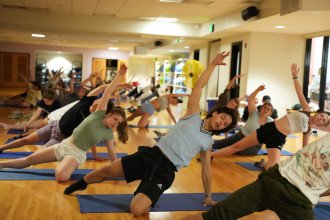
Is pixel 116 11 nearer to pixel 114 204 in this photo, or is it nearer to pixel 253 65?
pixel 253 65

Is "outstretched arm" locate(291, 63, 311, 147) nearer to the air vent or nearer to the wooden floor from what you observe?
the wooden floor

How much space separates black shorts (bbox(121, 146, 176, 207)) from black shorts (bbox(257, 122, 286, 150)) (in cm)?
158

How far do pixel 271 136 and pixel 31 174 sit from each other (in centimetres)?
255

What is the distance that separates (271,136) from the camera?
4676 millimetres

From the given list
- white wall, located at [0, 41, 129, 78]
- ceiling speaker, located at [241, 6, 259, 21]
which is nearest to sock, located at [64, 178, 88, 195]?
ceiling speaker, located at [241, 6, 259, 21]

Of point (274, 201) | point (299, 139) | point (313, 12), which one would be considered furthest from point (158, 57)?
point (274, 201)

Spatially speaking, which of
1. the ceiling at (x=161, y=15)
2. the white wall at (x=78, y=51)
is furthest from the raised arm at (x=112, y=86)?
the white wall at (x=78, y=51)

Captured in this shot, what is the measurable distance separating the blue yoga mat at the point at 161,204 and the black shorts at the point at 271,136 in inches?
34.4

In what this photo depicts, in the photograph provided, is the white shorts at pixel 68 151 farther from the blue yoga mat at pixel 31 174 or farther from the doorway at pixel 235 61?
the doorway at pixel 235 61

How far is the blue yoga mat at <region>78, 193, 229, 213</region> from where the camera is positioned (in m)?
3.54

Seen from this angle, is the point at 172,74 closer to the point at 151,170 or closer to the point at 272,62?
the point at 272,62

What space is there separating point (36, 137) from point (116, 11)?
18.8ft

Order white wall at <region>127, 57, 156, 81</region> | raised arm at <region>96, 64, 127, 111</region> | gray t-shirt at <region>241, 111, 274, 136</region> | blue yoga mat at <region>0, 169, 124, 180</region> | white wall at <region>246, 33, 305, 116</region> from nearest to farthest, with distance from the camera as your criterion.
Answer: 1. raised arm at <region>96, 64, 127, 111</region>
2. blue yoga mat at <region>0, 169, 124, 180</region>
3. gray t-shirt at <region>241, 111, 274, 136</region>
4. white wall at <region>246, 33, 305, 116</region>
5. white wall at <region>127, 57, 156, 81</region>

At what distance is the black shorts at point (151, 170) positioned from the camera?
3.41 metres
